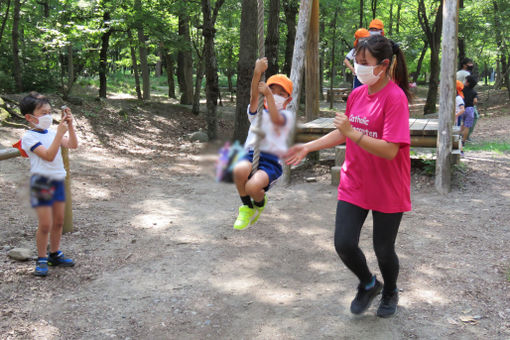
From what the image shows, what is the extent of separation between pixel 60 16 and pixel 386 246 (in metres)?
13.1

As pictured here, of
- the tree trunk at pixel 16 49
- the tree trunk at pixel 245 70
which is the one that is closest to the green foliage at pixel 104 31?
the tree trunk at pixel 16 49

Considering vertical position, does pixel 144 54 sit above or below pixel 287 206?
above

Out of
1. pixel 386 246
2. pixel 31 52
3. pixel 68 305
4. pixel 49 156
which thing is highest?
pixel 31 52

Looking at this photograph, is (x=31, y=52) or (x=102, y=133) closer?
(x=102, y=133)

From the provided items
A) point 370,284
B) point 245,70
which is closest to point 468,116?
point 245,70

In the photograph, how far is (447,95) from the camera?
25.1 ft

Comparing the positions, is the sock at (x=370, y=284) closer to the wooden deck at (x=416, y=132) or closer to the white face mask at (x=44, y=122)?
the white face mask at (x=44, y=122)

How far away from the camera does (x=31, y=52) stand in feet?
53.5

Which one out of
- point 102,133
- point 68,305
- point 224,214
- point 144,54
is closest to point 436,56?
point 144,54

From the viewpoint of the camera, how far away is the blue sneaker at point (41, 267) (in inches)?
185

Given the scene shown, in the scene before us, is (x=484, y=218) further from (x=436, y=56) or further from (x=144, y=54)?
(x=144, y=54)

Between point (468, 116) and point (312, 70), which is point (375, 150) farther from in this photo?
point (468, 116)

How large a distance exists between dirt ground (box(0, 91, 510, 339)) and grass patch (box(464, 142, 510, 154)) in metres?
1.65

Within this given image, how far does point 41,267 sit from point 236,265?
2.04 meters
